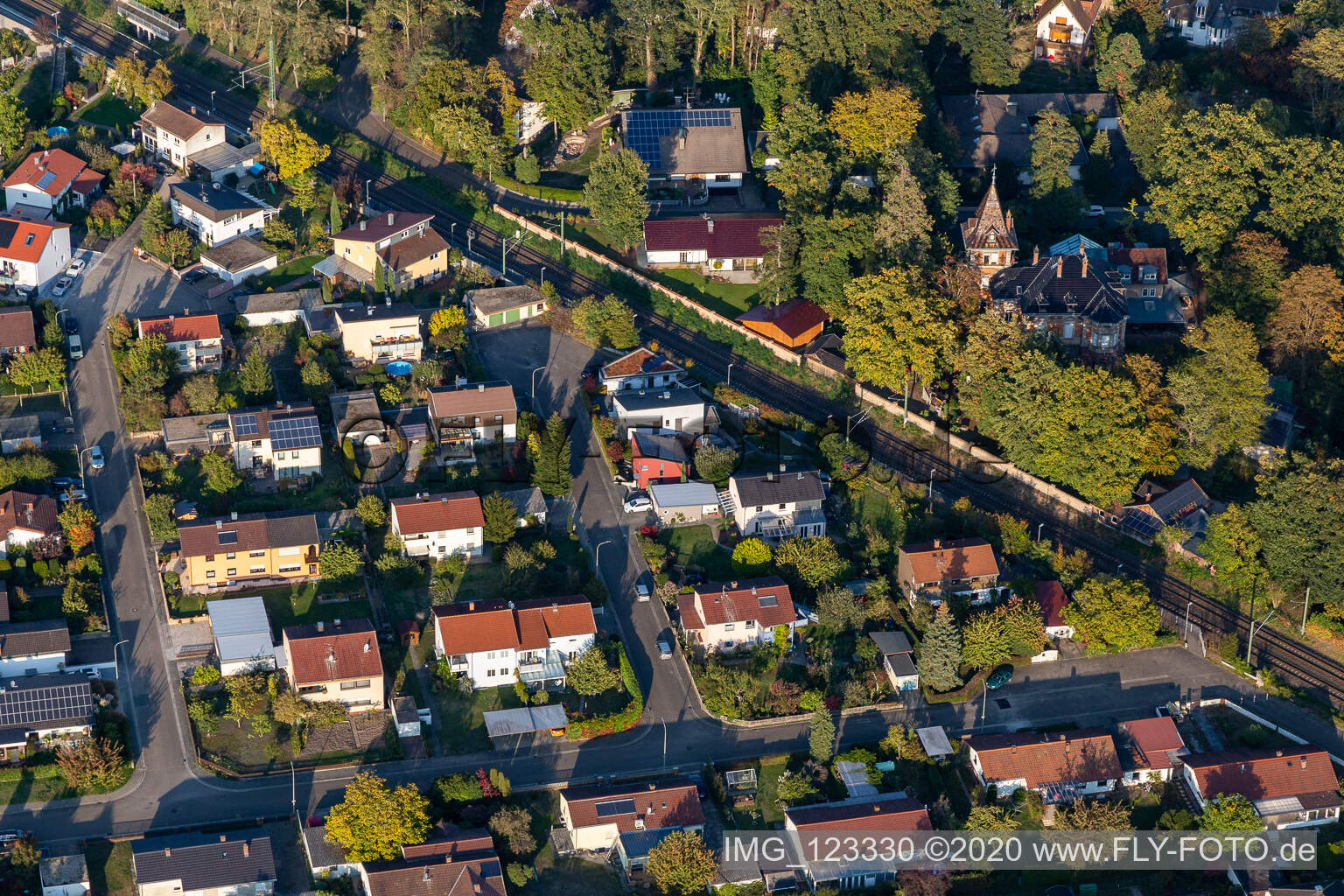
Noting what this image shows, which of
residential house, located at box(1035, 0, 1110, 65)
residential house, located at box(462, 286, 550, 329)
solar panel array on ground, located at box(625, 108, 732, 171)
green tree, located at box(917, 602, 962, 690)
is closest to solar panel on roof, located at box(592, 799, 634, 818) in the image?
green tree, located at box(917, 602, 962, 690)

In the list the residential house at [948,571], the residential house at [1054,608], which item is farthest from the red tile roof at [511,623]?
the residential house at [1054,608]

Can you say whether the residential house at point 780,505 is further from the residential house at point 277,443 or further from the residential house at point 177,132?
the residential house at point 177,132

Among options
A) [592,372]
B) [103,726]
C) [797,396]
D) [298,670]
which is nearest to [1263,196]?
[797,396]

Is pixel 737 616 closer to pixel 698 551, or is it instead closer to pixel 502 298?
pixel 698 551

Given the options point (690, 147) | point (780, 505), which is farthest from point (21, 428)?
point (690, 147)

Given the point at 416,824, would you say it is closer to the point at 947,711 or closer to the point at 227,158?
the point at 947,711

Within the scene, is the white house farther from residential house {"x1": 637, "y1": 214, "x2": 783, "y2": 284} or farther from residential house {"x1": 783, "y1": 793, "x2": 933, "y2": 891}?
residential house {"x1": 783, "y1": 793, "x2": 933, "y2": 891}

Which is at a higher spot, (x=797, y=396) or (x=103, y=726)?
(x=797, y=396)
